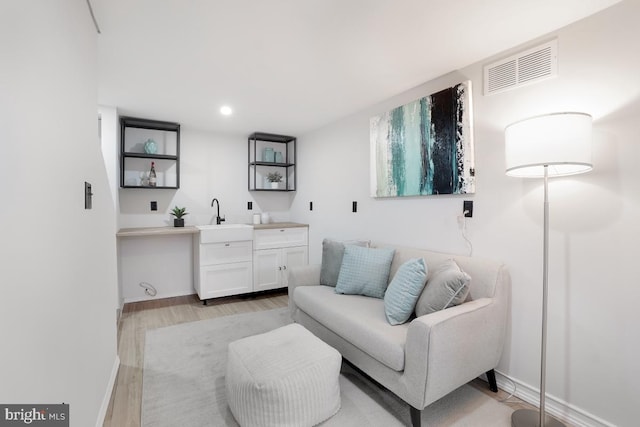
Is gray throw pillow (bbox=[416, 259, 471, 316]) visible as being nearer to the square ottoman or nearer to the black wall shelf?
the square ottoman

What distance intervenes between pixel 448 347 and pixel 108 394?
6.48 ft

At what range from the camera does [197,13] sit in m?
1.56

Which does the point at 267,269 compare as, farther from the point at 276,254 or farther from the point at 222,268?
the point at 222,268

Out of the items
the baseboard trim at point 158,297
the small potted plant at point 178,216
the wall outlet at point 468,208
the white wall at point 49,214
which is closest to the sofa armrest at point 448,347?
the wall outlet at point 468,208

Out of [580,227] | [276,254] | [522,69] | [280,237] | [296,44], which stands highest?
[296,44]

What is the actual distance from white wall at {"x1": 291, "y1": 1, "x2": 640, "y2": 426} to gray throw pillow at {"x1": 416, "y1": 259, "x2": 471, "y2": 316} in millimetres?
470

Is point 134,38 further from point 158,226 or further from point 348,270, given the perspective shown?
point 158,226

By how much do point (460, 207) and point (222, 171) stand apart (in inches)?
122

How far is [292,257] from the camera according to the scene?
3.98 metres

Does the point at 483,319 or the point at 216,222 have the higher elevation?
the point at 216,222

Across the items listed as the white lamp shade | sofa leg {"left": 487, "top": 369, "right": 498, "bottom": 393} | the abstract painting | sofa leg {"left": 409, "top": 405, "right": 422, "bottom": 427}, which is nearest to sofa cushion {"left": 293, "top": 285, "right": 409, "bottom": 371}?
sofa leg {"left": 409, "top": 405, "right": 422, "bottom": 427}

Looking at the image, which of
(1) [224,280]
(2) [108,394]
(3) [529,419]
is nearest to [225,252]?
(1) [224,280]

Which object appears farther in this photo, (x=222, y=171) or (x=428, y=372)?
(x=222, y=171)

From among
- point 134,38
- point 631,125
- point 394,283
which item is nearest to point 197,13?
point 134,38
